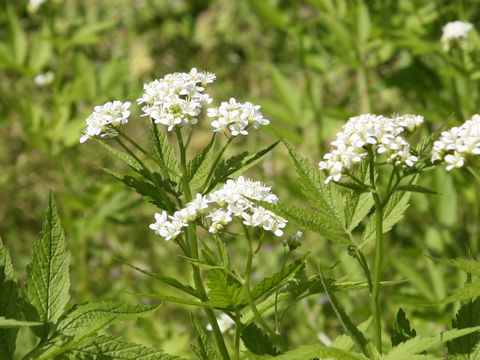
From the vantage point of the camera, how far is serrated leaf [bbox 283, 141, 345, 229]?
4.30 ft

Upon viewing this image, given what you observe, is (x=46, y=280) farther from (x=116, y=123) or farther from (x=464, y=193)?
(x=464, y=193)

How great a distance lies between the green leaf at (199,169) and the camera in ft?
4.82

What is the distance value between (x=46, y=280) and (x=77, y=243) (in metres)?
1.91

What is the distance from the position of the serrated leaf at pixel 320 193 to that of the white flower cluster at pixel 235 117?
0.14 meters

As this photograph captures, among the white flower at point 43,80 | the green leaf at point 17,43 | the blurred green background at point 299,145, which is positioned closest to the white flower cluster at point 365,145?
the blurred green background at point 299,145

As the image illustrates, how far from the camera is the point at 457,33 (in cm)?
284

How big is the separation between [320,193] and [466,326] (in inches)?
15.4

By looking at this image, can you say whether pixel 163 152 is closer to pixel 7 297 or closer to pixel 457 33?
pixel 7 297

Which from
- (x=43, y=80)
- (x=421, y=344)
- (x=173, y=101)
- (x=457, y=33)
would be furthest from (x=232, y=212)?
(x=43, y=80)

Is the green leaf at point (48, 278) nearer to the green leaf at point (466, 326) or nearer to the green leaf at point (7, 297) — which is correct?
the green leaf at point (7, 297)

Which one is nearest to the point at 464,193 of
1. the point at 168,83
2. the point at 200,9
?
the point at 168,83

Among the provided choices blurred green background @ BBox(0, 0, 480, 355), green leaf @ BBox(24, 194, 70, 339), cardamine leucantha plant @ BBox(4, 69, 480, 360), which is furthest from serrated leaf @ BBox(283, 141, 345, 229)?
blurred green background @ BBox(0, 0, 480, 355)

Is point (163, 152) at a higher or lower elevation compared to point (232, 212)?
higher

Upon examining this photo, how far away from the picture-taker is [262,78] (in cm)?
562
